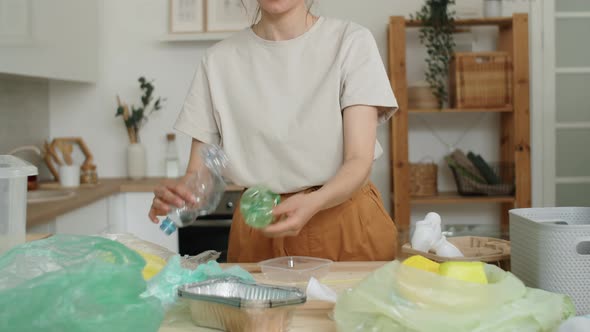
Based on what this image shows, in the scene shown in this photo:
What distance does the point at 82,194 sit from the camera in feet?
9.93

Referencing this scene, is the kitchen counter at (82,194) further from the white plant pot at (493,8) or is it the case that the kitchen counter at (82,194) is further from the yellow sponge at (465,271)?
the yellow sponge at (465,271)

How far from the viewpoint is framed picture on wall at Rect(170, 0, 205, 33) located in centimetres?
374

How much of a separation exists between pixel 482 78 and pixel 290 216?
96.8 inches

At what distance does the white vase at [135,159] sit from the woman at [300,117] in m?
2.05

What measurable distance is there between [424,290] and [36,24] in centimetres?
245

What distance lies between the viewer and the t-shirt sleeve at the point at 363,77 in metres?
1.62

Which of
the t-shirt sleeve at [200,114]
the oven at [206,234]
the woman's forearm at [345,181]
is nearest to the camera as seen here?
the woman's forearm at [345,181]

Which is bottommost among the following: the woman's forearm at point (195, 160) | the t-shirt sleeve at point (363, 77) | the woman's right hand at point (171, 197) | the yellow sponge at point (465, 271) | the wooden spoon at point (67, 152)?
the yellow sponge at point (465, 271)

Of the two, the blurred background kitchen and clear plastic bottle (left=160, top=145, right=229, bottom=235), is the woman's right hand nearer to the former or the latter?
clear plastic bottle (left=160, top=145, right=229, bottom=235)

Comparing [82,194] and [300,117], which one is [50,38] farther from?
[300,117]

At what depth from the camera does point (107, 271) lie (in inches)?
35.1

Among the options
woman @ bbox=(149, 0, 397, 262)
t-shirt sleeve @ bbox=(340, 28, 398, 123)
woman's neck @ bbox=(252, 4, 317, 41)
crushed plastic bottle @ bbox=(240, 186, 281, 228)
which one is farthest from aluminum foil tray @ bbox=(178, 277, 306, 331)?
woman's neck @ bbox=(252, 4, 317, 41)

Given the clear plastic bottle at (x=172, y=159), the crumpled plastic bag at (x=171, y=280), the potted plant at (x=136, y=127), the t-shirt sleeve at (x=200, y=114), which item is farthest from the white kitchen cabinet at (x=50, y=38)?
the crumpled plastic bag at (x=171, y=280)

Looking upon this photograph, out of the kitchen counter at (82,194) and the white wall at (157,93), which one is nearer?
the kitchen counter at (82,194)
